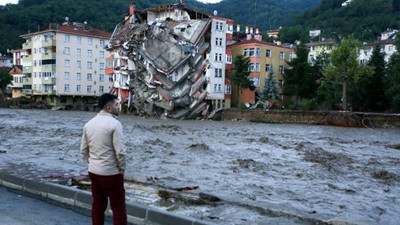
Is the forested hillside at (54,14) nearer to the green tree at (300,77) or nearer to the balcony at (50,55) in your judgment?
the balcony at (50,55)

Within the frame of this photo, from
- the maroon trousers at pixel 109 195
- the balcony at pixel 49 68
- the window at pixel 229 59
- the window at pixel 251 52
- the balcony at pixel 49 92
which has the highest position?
the window at pixel 251 52

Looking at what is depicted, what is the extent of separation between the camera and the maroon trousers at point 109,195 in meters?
6.06

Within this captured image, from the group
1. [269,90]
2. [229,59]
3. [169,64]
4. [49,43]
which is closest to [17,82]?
[49,43]

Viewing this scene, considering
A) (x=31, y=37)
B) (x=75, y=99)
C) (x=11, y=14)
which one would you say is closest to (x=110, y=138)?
(x=75, y=99)

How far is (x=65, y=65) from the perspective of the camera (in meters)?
92.8

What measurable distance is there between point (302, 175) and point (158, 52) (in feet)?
182

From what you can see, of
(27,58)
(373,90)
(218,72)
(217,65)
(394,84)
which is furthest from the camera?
(27,58)

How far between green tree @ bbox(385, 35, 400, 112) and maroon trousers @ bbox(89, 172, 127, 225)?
5627cm

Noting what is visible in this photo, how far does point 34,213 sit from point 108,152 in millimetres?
3147

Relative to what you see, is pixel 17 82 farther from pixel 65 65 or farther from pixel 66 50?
pixel 66 50

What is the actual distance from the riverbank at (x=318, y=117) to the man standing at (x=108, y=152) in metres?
51.3

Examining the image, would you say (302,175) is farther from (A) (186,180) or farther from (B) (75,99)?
(B) (75,99)

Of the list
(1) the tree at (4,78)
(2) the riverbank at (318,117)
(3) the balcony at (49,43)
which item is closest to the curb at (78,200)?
(2) the riverbank at (318,117)

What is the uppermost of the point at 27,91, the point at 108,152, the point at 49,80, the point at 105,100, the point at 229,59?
the point at 229,59
